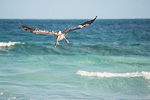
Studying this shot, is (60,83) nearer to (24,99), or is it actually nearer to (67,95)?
(67,95)

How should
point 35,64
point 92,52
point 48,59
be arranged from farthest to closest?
point 92,52, point 48,59, point 35,64

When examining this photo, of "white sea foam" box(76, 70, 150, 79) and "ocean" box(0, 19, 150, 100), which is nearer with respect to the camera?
"ocean" box(0, 19, 150, 100)

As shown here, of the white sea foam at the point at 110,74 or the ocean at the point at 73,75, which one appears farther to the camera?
the white sea foam at the point at 110,74

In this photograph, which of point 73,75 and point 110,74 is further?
point 110,74

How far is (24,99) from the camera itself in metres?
11.2

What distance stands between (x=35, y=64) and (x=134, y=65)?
6.23m

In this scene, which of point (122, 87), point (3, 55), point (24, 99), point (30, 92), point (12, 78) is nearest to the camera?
point (24, 99)

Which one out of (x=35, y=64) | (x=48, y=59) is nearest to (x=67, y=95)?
(x=35, y=64)

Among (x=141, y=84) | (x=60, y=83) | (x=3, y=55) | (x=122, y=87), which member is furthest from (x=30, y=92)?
(x=3, y=55)

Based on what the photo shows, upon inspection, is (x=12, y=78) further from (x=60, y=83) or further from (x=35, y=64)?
(x=35, y=64)

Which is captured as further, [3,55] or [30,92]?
[3,55]

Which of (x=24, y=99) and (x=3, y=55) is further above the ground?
(x=3, y=55)

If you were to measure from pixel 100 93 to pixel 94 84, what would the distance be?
139 centimetres

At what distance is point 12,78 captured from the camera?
1428cm
